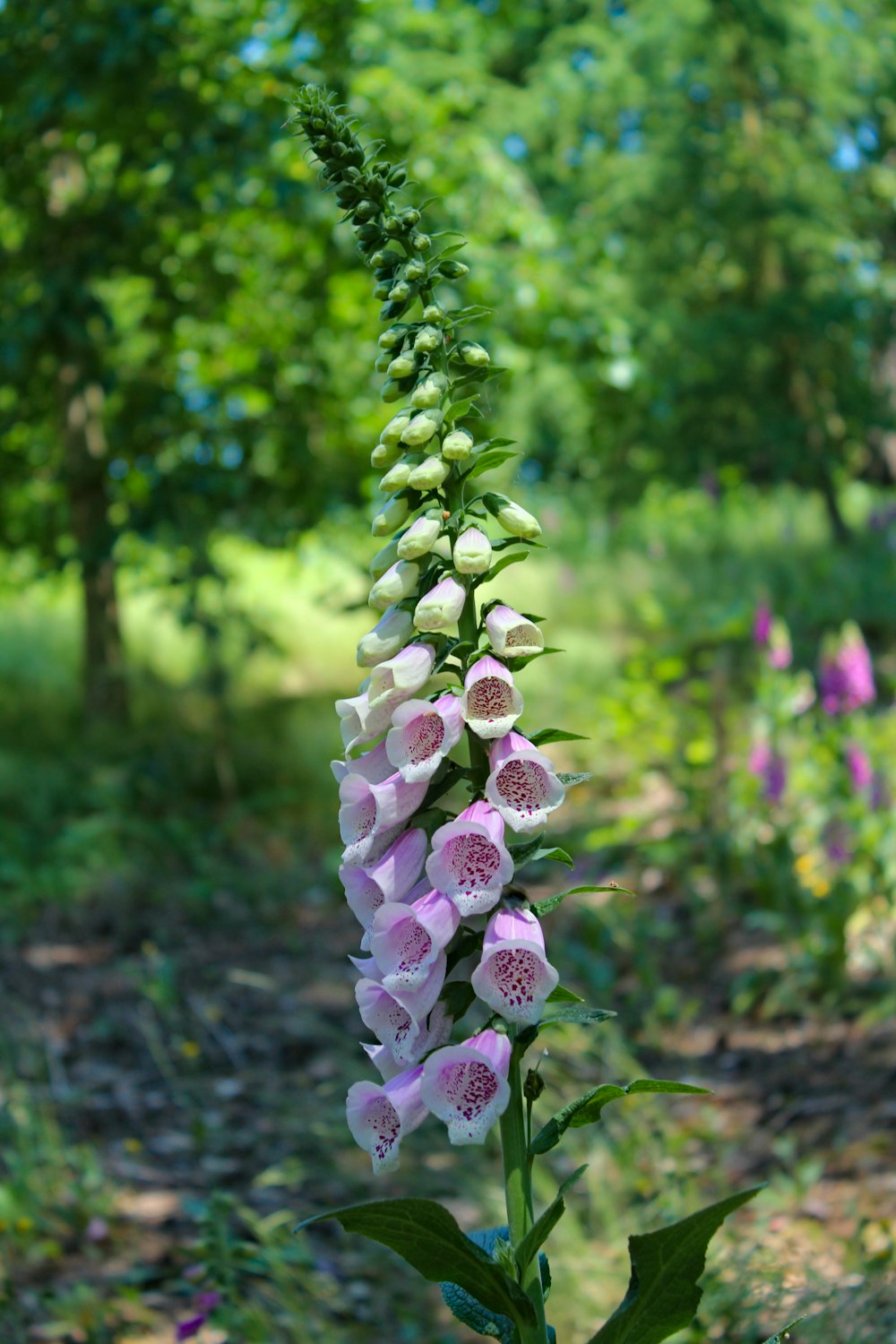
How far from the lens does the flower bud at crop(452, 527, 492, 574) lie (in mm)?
1329

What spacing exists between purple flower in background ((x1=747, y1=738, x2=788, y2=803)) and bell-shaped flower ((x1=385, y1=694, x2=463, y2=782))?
3630 millimetres

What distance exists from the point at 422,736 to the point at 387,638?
0.43 feet

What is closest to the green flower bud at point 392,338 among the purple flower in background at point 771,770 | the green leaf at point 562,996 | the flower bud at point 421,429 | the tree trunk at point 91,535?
the flower bud at point 421,429

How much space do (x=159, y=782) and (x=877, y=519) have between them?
234 inches

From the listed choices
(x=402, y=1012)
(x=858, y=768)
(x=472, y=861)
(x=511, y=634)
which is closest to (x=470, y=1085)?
(x=402, y=1012)

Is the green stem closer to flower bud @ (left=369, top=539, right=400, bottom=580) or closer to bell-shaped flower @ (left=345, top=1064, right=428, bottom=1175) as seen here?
bell-shaped flower @ (left=345, top=1064, right=428, bottom=1175)

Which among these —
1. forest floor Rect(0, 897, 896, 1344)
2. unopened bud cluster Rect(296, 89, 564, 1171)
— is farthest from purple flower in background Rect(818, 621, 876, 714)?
unopened bud cluster Rect(296, 89, 564, 1171)

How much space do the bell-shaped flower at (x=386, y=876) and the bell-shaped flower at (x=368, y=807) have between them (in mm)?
16

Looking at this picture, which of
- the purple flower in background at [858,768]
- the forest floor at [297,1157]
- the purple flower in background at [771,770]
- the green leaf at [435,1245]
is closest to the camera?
the green leaf at [435,1245]

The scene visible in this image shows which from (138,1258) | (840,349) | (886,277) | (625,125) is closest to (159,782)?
(138,1258)

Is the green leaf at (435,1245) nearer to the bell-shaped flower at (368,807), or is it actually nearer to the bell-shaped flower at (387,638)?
the bell-shaped flower at (368,807)

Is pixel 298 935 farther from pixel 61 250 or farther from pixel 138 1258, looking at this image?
pixel 61 250

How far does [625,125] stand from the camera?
612 inches

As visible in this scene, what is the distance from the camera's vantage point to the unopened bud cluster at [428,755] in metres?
1.29
